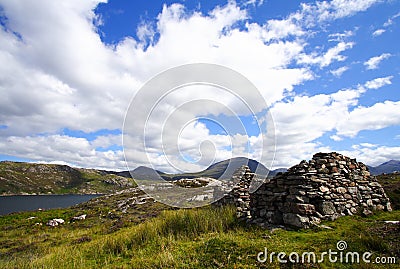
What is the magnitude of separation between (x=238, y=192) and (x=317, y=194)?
552 centimetres

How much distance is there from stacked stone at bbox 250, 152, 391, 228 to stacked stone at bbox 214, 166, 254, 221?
208 centimetres

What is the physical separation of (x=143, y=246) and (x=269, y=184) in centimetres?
629

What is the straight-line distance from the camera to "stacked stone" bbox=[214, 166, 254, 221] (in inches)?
560

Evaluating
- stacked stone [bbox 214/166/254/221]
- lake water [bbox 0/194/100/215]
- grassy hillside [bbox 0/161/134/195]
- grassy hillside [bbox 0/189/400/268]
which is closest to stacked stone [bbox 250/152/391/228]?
grassy hillside [bbox 0/189/400/268]

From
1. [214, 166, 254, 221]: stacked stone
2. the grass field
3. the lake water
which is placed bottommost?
the lake water

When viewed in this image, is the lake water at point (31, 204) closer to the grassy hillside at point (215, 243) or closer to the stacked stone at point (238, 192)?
the stacked stone at point (238, 192)

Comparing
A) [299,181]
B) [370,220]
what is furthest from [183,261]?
[370,220]

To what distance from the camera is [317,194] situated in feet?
32.2

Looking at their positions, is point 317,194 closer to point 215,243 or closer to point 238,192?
point 215,243

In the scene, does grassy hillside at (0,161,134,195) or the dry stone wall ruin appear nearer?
the dry stone wall ruin

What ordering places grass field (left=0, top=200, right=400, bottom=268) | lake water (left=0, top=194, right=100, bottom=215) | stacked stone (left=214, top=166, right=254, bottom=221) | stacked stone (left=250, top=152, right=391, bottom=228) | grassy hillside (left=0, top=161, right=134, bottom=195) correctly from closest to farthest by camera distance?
grass field (left=0, top=200, right=400, bottom=268)
stacked stone (left=250, top=152, right=391, bottom=228)
stacked stone (left=214, top=166, right=254, bottom=221)
lake water (left=0, top=194, right=100, bottom=215)
grassy hillside (left=0, top=161, right=134, bottom=195)

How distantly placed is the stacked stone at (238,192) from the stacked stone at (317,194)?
2.08 meters

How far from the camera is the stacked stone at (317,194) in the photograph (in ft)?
32.0

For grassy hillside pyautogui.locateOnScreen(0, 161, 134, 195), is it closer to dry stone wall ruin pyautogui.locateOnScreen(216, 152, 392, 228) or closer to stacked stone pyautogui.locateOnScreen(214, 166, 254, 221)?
stacked stone pyautogui.locateOnScreen(214, 166, 254, 221)
